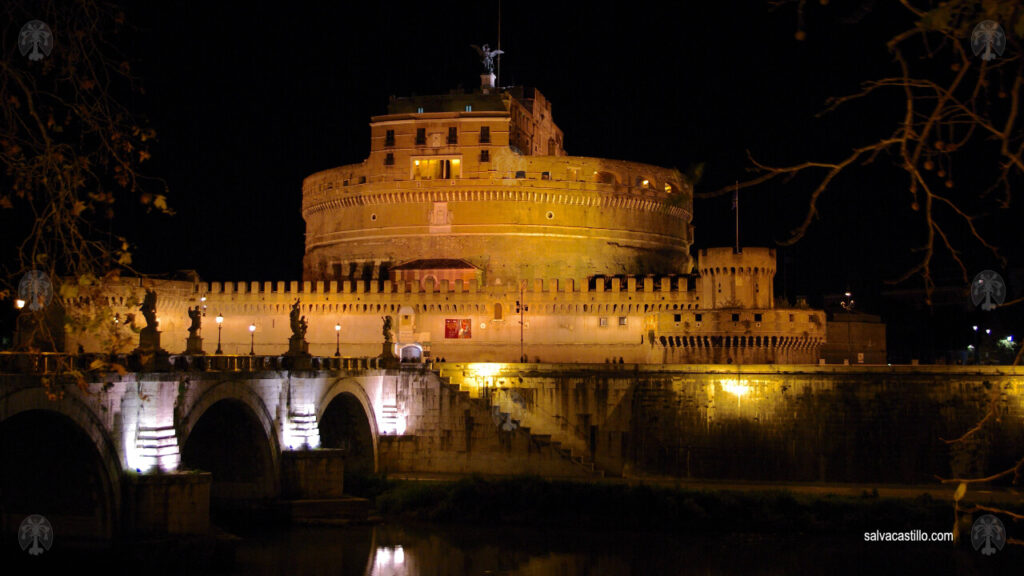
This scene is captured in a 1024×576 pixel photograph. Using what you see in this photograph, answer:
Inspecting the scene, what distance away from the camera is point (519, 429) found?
3300cm

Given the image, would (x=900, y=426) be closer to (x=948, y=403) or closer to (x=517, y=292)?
(x=948, y=403)

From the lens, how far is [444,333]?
42562 millimetres

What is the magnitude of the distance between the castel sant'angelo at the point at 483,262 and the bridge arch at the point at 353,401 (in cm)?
735

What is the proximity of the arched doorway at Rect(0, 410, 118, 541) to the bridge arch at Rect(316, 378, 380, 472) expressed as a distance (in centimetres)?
888

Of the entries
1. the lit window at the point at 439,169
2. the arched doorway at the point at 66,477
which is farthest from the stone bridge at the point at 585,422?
the lit window at the point at 439,169

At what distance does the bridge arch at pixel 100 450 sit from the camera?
63.6 ft

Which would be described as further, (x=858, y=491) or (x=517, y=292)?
(x=517, y=292)

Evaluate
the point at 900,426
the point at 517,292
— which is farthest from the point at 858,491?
the point at 517,292

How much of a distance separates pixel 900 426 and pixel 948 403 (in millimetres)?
1531

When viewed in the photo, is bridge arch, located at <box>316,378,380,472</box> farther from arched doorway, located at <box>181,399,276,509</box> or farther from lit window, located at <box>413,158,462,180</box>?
lit window, located at <box>413,158,462,180</box>

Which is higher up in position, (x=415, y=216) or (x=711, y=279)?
(x=415, y=216)

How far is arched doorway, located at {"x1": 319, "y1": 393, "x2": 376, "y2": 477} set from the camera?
32.9 metres

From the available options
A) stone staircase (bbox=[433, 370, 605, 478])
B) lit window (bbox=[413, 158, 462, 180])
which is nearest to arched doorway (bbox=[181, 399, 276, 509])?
stone staircase (bbox=[433, 370, 605, 478])

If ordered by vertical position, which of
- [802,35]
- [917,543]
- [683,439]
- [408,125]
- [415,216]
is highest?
[408,125]
